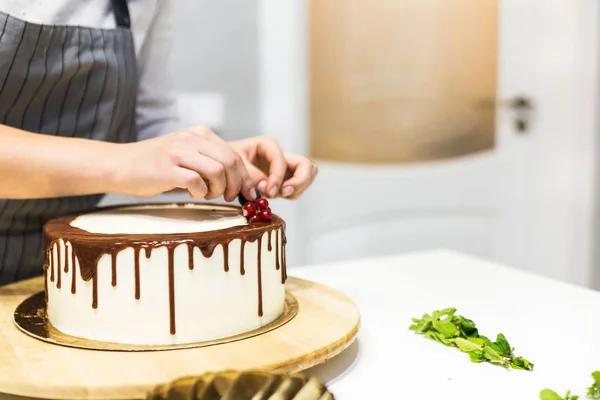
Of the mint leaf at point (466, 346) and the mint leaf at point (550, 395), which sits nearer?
the mint leaf at point (550, 395)

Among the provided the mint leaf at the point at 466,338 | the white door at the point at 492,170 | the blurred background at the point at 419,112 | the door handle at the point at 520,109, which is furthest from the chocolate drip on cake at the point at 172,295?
the door handle at the point at 520,109

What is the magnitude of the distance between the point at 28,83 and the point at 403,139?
1.79 metres

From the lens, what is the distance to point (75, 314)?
883 mm

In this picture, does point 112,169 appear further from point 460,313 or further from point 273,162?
point 460,313

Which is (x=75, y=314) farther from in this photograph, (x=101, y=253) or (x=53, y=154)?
(x=53, y=154)

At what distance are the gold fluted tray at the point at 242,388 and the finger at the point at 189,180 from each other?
11.4 inches

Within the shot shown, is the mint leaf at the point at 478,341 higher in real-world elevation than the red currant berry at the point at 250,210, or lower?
lower

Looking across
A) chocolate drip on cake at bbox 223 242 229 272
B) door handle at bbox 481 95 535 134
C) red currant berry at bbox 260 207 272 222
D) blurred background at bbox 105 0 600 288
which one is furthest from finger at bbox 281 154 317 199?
door handle at bbox 481 95 535 134

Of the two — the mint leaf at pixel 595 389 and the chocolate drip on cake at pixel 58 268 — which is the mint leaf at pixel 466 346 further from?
the chocolate drip on cake at pixel 58 268

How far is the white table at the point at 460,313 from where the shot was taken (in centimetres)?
80

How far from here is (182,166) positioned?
88cm

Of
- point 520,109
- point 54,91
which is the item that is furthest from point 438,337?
point 520,109

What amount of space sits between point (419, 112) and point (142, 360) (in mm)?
2117

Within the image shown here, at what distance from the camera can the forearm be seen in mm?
915
